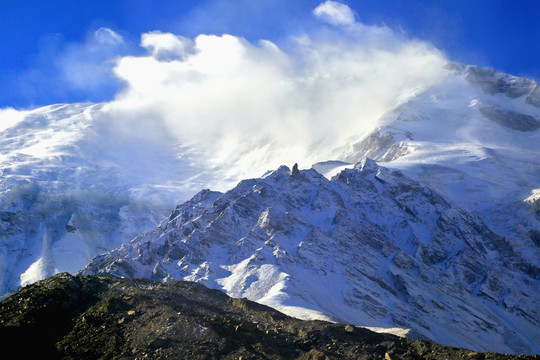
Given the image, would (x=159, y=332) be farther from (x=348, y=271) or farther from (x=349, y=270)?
(x=349, y=270)

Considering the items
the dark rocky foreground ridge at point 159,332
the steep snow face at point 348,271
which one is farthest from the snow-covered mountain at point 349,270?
the dark rocky foreground ridge at point 159,332

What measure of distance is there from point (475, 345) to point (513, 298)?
4613 cm

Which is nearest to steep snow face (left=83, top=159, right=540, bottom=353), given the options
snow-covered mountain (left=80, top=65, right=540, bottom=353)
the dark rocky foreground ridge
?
snow-covered mountain (left=80, top=65, right=540, bottom=353)

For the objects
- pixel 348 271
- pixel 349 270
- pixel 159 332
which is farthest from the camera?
pixel 349 270

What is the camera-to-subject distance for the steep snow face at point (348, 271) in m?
145

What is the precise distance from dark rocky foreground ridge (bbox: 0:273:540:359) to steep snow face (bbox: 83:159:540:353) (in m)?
83.3

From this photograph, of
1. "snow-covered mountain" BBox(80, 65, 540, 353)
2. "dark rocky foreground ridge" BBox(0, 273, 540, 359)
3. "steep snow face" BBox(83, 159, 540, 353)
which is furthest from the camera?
"snow-covered mountain" BBox(80, 65, 540, 353)

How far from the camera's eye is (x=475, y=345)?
14075cm

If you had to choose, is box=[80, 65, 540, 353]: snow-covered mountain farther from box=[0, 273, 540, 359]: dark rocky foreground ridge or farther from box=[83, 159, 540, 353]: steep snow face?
box=[0, 273, 540, 359]: dark rocky foreground ridge

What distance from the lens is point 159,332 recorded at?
34.6 meters

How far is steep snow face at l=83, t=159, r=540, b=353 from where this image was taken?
477 ft

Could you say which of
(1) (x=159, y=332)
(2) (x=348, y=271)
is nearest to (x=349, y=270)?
(2) (x=348, y=271)

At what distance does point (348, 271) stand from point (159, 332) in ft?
446

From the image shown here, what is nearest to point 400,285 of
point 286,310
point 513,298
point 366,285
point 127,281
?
point 366,285
